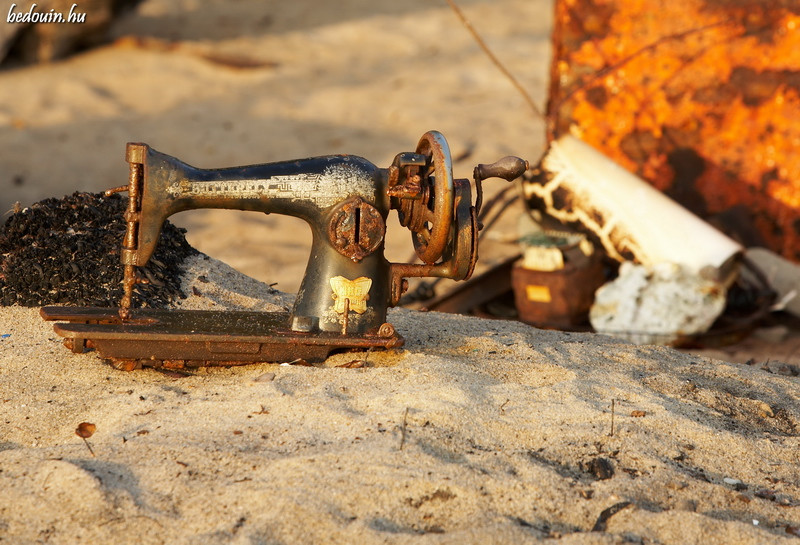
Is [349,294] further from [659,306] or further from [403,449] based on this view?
[659,306]

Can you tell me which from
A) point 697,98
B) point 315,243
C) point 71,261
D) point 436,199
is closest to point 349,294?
point 315,243

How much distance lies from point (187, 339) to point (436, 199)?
0.88 meters

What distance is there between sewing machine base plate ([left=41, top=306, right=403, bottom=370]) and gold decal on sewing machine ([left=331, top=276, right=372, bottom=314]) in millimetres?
93

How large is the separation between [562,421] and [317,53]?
863cm

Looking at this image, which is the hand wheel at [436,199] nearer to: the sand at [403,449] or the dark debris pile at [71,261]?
the sand at [403,449]

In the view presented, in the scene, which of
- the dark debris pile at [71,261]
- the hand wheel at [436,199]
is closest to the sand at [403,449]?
the dark debris pile at [71,261]

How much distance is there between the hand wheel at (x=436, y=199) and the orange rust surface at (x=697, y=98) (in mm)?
3431

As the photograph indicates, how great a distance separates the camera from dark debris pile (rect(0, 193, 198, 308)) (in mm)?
3545

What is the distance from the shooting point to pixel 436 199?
9.75 ft

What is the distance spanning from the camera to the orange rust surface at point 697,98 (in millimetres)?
5973
